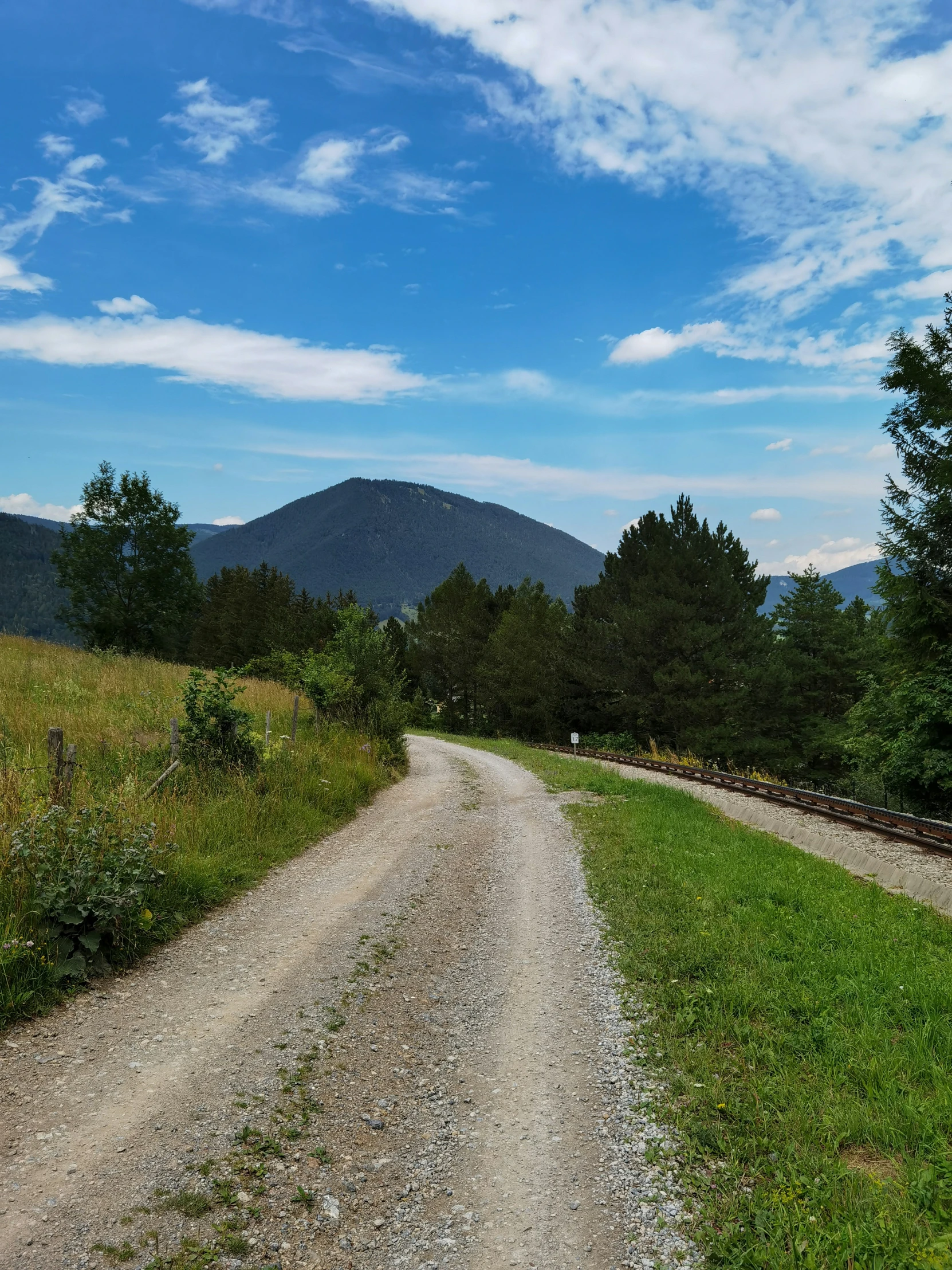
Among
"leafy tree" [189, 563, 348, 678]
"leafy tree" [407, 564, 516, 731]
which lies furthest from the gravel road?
"leafy tree" [407, 564, 516, 731]

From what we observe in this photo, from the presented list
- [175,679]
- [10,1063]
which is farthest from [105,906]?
[175,679]

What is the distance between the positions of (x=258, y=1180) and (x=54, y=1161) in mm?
1217

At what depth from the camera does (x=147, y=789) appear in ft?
33.0

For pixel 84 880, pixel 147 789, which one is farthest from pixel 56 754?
pixel 84 880

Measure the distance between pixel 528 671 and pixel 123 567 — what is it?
88.3 ft

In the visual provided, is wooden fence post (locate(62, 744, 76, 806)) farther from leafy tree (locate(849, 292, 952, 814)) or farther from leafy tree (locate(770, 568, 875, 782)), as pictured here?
leafy tree (locate(770, 568, 875, 782))

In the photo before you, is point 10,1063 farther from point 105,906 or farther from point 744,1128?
point 744,1128

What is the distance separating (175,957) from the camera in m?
6.99

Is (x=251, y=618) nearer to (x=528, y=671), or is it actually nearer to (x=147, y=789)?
(x=528, y=671)

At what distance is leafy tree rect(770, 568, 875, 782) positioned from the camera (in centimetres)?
3847

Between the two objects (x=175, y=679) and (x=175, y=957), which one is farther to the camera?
(x=175, y=679)

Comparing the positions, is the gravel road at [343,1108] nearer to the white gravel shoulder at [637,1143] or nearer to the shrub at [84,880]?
the white gravel shoulder at [637,1143]

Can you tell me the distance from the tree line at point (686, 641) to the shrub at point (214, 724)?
7.45 m

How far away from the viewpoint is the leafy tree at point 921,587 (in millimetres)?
17516
